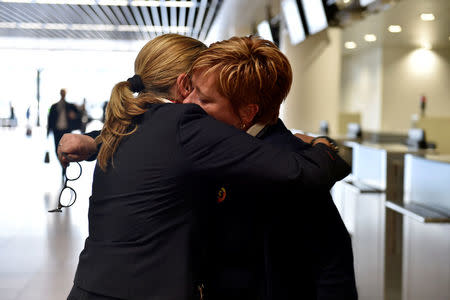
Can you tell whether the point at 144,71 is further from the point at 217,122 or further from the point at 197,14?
the point at 197,14

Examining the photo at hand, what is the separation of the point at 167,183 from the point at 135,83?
0.98 feet

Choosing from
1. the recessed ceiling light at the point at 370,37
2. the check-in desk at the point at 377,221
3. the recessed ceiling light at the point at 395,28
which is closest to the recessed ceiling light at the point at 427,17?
the recessed ceiling light at the point at 395,28

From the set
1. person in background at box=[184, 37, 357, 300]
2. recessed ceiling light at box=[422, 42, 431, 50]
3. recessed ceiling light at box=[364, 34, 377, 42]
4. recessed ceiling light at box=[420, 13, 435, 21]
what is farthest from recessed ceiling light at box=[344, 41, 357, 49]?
person in background at box=[184, 37, 357, 300]

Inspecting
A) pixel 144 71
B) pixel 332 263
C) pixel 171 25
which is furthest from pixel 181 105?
pixel 171 25

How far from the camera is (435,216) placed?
12.1 ft

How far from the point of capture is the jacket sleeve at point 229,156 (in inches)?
48.8

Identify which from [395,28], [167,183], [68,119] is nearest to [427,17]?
[395,28]

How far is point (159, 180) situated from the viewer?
1.28 meters

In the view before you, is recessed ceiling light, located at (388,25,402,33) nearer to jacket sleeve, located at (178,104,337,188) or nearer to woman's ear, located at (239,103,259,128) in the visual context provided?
woman's ear, located at (239,103,259,128)

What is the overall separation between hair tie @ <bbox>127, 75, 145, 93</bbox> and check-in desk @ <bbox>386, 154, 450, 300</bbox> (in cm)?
279

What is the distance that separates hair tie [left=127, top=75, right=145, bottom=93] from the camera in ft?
4.58

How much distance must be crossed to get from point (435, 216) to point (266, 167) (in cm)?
282

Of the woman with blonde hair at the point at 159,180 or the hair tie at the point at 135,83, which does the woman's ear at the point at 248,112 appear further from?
the hair tie at the point at 135,83

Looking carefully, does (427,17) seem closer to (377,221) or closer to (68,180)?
(377,221)
